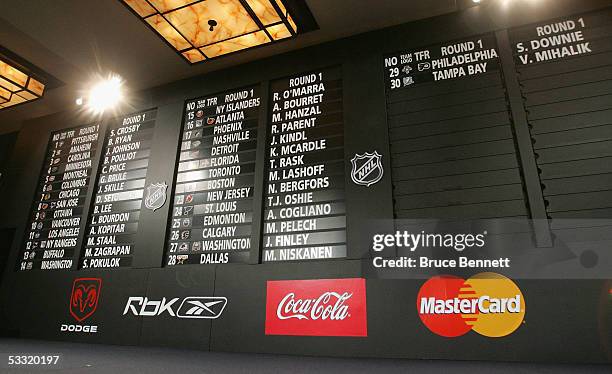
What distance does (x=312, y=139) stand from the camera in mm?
4340

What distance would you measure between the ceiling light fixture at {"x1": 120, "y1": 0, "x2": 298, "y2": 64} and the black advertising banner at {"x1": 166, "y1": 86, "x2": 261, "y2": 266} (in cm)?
69

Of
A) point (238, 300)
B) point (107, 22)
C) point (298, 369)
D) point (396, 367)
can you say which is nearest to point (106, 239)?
point (238, 300)

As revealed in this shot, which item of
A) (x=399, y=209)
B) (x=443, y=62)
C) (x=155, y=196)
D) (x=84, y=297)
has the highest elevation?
(x=443, y=62)

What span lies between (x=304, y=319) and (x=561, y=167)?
2.88 m

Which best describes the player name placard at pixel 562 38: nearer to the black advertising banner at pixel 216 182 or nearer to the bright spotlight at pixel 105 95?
the black advertising banner at pixel 216 182

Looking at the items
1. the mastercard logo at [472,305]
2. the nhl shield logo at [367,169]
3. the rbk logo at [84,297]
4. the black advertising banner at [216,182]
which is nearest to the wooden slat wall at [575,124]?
the mastercard logo at [472,305]

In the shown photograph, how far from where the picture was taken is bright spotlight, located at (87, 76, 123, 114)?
18.2 feet

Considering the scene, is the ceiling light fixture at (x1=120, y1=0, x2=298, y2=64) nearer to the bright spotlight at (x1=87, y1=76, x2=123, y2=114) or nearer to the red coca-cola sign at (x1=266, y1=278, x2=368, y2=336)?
the bright spotlight at (x1=87, y1=76, x2=123, y2=114)

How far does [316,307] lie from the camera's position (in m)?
3.61

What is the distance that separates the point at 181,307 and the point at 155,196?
5.13ft

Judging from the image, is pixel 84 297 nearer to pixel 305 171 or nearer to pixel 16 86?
pixel 305 171

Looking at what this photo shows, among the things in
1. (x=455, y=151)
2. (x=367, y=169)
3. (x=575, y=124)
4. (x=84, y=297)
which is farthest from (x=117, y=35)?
(x=575, y=124)

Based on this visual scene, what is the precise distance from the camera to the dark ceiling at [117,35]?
14.0ft

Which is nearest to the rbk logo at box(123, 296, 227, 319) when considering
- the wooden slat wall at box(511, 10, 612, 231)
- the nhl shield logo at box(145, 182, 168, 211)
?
the nhl shield logo at box(145, 182, 168, 211)
